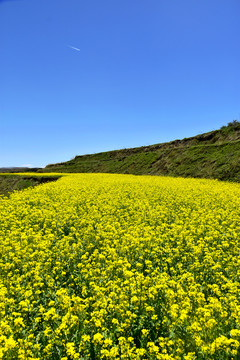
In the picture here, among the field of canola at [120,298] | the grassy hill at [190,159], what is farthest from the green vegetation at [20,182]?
the field of canola at [120,298]

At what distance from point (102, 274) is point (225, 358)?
137 inches

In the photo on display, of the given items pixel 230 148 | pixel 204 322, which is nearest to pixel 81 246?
pixel 204 322

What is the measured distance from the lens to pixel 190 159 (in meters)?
46.3

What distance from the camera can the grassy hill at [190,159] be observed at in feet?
123

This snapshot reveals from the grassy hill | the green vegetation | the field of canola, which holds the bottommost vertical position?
the field of canola

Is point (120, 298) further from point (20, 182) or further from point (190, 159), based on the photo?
point (20, 182)

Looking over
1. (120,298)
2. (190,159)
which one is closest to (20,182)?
(190,159)

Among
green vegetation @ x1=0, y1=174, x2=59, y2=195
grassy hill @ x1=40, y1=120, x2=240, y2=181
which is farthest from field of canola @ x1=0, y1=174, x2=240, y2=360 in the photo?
green vegetation @ x1=0, y1=174, x2=59, y2=195

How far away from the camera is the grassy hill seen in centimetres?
3738

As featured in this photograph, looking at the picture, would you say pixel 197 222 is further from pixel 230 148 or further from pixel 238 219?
pixel 230 148

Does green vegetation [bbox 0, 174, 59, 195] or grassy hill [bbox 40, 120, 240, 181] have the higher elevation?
grassy hill [bbox 40, 120, 240, 181]

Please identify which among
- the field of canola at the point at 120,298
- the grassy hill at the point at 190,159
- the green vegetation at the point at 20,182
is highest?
the grassy hill at the point at 190,159

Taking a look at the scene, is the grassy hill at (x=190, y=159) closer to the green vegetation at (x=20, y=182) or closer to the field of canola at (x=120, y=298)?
the green vegetation at (x=20, y=182)

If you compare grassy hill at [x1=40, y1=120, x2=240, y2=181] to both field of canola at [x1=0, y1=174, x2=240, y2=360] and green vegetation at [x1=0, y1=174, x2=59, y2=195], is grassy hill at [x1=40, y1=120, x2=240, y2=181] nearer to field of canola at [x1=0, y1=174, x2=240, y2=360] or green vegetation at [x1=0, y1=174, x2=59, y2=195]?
green vegetation at [x1=0, y1=174, x2=59, y2=195]
